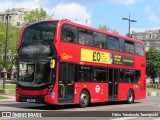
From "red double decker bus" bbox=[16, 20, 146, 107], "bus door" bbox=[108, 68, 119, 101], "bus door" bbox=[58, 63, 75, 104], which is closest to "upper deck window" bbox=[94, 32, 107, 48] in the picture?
"red double decker bus" bbox=[16, 20, 146, 107]

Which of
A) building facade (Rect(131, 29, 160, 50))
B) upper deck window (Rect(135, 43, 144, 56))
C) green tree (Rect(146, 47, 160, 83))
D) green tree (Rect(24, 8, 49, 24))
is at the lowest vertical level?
upper deck window (Rect(135, 43, 144, 56))

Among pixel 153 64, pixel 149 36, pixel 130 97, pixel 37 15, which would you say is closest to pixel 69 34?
pixel 130 97

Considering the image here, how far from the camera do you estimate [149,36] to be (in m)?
180

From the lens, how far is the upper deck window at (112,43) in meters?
24.0

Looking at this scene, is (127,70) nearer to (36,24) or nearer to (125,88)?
(125,88)

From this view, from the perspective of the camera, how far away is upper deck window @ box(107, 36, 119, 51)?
78.6ft

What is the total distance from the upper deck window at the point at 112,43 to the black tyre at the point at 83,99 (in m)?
3.68

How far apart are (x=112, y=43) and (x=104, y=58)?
1.61 meters

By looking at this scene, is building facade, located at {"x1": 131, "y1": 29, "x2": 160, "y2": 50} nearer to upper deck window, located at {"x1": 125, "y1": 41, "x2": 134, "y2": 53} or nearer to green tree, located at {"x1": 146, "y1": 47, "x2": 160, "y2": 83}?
green tree, located at {"x1": 146, "y1": 47, "x2": 160, "y2": 83}

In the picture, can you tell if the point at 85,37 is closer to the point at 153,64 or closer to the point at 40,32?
the point at 40,32

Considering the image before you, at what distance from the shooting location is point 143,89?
29047 mm

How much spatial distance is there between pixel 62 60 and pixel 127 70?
7730mm

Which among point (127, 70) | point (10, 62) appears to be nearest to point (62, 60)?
point (127, 70)

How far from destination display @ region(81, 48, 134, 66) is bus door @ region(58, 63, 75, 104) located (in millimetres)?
1348
